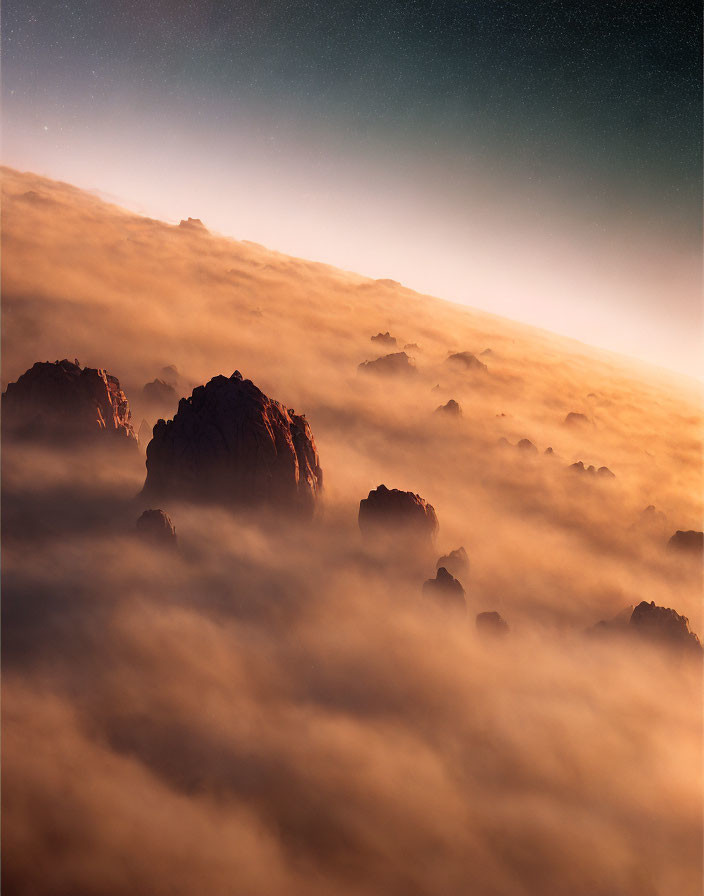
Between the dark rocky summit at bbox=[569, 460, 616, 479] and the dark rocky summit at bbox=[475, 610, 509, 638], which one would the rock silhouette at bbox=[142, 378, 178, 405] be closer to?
the dark rocky summit at bbox=[475, 610, 509, 638]

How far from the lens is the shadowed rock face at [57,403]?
156 feet

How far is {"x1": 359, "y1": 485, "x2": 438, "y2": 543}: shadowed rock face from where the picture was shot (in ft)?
157

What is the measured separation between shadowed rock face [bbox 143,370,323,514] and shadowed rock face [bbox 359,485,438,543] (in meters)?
8.19

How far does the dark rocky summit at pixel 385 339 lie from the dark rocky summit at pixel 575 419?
4397 centimetres

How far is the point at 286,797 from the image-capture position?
85.8 feet

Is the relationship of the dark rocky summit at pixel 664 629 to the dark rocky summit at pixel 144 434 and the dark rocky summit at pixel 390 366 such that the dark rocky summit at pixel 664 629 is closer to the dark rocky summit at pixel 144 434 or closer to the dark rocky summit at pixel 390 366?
the dark rocky summit at pixel 144 434

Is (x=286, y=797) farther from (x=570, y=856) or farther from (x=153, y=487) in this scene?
(x=153, y=487)

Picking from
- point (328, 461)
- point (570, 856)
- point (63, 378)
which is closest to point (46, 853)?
point (570, 856)

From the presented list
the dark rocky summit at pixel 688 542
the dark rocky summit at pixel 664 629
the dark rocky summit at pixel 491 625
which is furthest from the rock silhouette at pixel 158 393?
the dark rocky summit at pixel 688 542

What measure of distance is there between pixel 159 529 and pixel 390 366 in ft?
240

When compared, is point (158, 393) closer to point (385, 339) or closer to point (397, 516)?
point (397, 516)

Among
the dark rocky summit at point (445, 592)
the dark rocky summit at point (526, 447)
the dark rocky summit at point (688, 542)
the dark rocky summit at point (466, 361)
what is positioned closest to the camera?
the dark rocky summit at point (445, 592)

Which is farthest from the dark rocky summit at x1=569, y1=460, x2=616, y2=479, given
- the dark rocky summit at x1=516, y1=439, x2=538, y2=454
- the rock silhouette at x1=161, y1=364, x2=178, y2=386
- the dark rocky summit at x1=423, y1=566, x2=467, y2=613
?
the rock silhouette at x1=161, y1=364, x2=178, y2=386

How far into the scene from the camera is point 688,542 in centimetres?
6562
